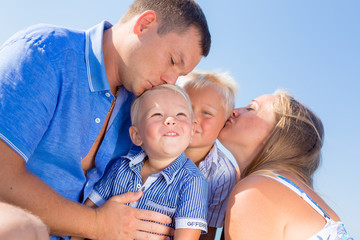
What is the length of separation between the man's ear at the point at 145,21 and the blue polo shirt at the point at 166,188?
3.21ft

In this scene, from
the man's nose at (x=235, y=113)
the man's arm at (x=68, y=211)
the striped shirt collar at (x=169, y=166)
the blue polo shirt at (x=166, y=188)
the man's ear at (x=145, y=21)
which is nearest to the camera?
the man's arm at (x=68, y=211)

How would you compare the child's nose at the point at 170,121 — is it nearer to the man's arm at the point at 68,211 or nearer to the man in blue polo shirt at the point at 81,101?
the man in blue polo shirt at the point at 81,101

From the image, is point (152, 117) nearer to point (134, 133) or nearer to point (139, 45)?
point (134, 133)

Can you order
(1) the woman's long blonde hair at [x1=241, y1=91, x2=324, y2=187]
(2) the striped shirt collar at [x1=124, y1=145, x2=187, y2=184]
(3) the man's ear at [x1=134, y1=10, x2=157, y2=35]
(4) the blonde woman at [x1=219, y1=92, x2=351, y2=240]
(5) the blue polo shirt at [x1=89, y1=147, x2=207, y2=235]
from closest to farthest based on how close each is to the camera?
(4) the blonde woman at [x1=219, y1=92, x2=351, y2=240] → (5) the blue polo shirt at [x1=89, y1=147, x2=207, y2=235] → (2) the striped shirt collar at [x1=124, y1=145, x2=187, y2=184] → (3) the man's ear at [x1=134, y1=10, x2=157, y2=35] → (1) the woman's long blonde hair at [x1=241, y1=91, x2=324, y2=187]

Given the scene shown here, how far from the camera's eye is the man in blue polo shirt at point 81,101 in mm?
2264

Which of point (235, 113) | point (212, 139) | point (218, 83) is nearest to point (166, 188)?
point (212, 139)

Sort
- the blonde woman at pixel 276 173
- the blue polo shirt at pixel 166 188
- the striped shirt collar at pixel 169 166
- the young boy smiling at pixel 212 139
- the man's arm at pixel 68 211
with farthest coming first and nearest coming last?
the young boy smiling at pixel 212 139 < the striped shirt collar at pixel 169 166 < the blue polo shirt at pixel 166 188 < the blonde woman at pixel 276 173 < the man's arm at pixel 68 211

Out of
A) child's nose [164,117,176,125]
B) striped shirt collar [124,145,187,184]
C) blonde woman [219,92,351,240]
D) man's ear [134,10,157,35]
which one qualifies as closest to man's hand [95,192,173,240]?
striped shirt collar [124,145,187,184]

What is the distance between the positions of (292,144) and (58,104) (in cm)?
194

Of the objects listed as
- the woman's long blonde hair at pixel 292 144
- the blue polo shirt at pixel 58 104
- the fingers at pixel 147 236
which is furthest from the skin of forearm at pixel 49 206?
the woman's long blonde hair at pixel 292 144

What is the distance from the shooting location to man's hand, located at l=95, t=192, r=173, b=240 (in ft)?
8.45

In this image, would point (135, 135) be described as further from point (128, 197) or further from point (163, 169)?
point (128, 197)

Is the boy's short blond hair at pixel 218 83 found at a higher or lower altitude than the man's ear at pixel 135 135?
higher

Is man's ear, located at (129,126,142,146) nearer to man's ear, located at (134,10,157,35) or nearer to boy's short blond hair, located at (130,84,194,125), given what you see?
boy's short blond hair, located at (130,84,194,125)
